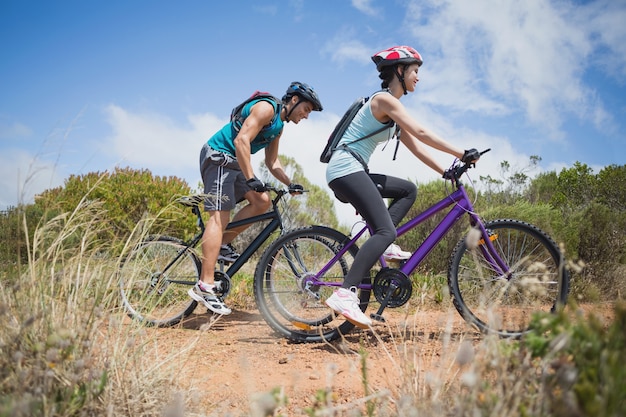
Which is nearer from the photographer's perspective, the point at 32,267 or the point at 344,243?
the point at 32,267

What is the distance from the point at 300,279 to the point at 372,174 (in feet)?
3.68

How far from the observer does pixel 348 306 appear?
3.66 meters

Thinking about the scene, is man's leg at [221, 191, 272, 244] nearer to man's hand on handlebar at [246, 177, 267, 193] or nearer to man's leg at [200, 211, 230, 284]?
man's leg at [200, 211, 230, 284]

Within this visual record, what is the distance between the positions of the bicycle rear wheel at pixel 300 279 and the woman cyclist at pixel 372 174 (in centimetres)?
39

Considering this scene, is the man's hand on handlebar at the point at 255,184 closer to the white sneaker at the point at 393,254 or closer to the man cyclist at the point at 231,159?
the man cyclist at the point at 231,159

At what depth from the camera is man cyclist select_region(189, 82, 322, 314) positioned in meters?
4.27

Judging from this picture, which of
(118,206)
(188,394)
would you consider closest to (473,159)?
(188,394)

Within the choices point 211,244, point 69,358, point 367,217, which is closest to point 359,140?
point 367,217

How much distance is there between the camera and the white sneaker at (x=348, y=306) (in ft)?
11.8

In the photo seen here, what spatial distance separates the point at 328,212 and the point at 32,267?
10960 mm

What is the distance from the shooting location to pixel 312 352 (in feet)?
12.7

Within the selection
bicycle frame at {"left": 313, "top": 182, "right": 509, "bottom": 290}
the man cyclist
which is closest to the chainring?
the man cyclist

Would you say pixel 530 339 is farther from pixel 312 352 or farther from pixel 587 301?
pixel 587 301

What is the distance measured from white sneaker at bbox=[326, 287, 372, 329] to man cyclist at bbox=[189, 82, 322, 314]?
3.81 feet
